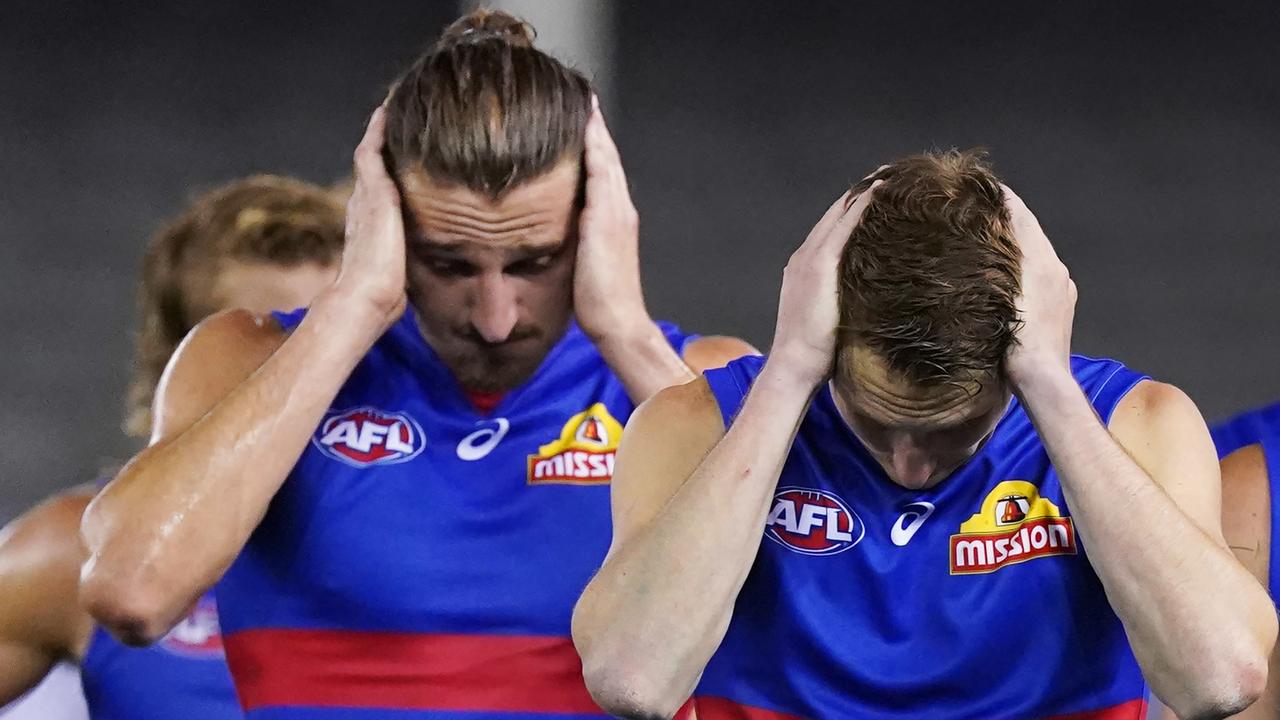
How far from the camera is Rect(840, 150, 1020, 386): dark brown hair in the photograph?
1.39 metres

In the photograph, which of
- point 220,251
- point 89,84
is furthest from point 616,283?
point 89,84

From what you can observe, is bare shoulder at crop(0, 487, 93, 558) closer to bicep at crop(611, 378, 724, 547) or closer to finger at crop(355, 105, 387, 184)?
finger at crop(355, 105, 387, 184)

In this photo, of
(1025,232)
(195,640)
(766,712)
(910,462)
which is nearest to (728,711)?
(766,712)

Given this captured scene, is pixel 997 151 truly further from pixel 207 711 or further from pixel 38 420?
pixel 207 711

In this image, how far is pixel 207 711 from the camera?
2.36 metres

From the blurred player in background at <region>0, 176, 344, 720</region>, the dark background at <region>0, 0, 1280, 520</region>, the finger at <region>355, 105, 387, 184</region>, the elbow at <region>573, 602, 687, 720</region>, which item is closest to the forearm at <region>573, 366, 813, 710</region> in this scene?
the elbow at <region>573, 602, 687, 720</region>

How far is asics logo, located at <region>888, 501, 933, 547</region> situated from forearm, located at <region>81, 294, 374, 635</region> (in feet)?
1.96

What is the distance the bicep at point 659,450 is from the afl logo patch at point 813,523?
90mm

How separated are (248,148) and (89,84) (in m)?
0.49

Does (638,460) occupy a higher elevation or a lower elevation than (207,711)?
higher

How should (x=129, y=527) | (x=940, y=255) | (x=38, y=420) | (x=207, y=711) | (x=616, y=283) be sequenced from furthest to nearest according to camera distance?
(x=38, y=420)
(x=207, y=711)
(x=616, y=283)
(x=129, y=527)
(x=940, y=255)

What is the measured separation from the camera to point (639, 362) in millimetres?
1868

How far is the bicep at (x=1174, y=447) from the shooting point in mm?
1528

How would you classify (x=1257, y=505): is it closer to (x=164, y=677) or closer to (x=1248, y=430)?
(x=1248, y=430)
